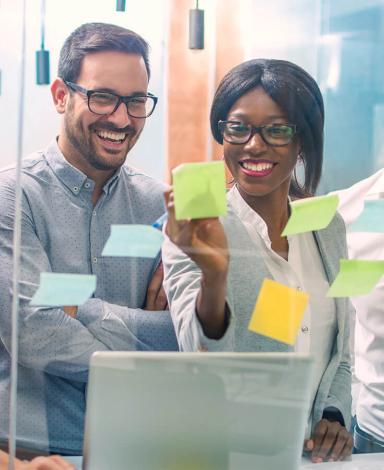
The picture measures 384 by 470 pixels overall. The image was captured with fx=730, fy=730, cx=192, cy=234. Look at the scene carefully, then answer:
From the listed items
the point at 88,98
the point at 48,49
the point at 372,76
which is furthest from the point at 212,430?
the point at 372,76

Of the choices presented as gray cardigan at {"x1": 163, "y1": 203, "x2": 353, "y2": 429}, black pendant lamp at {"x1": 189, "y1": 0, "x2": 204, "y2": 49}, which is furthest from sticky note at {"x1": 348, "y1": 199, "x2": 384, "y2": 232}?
black pendant lamp at {"x1": 189, "y1": 0, "x2": 204, "y2": 49}

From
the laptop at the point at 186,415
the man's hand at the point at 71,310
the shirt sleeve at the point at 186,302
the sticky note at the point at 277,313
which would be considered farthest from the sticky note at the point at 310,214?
the man's hand at the point at 71,310

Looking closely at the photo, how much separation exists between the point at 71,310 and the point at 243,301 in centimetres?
34

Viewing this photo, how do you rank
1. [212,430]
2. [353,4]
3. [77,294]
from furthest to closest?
[353,4]
[77,294]
[212,430]

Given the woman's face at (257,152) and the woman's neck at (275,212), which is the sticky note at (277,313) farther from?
the woman's face at (257,152)

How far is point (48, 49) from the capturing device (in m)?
1.45

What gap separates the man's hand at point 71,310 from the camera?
1.40 metres

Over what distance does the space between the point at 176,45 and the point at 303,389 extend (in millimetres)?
728

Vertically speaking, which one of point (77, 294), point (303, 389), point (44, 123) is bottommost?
point (303, 389)

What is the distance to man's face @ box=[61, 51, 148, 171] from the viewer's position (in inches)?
56.2

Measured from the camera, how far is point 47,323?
1.40 meters

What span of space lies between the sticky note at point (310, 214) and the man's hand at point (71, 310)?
0.46 m

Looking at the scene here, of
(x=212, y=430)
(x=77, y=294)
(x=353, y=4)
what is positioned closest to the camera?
(x=212, y=430)

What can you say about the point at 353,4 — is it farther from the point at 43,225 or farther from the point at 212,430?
the point at 212,430
